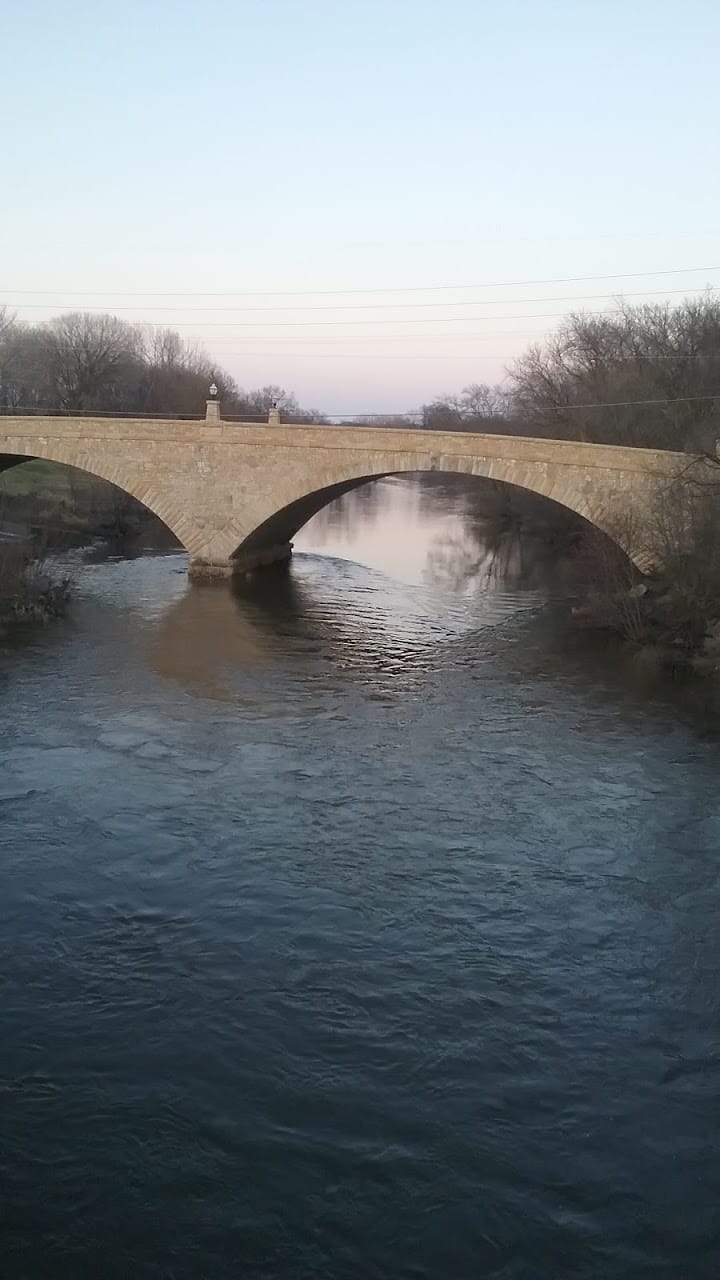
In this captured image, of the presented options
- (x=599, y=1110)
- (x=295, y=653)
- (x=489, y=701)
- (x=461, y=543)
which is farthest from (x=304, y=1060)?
(x=461, y=543)

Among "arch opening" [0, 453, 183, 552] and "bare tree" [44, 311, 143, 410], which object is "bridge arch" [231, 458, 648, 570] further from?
"bare tree" [44, 311, 143, 410]

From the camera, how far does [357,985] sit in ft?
26.7

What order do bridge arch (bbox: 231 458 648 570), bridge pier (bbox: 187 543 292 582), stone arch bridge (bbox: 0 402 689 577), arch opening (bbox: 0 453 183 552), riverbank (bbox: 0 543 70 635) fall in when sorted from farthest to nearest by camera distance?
→ arch opening (bbox: 0 453 183 552)
bridge pier (bbox: 187 543 292 582)
stone arch bridge (bbox: 0 402 689 577)
bridge arch (bbox: 231 458 648 570)
riverbank (bbox: 0 543 70 635)

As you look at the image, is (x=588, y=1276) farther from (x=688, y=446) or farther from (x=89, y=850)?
(x=688, y=446)

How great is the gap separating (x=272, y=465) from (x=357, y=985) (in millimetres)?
18029

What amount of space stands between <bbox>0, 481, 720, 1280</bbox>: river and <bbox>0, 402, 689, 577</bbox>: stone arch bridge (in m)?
6.79

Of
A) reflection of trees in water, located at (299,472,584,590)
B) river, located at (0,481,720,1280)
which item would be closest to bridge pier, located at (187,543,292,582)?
reflection of trees in water, located at (299,472,584,590)

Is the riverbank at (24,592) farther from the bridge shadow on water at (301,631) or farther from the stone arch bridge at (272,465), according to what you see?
the stone arch bridge at (272,465)

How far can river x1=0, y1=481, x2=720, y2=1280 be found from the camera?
5.89 metres

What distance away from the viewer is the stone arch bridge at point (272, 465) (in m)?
21.8

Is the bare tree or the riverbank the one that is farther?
the bare tree

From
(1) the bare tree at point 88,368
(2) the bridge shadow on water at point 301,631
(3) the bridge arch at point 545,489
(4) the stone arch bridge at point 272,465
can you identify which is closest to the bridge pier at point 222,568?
(4) the stone arch bridge at point 272,465

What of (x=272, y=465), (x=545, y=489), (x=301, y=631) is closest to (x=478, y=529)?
(x=272, y=465)

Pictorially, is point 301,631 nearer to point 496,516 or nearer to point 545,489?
point 545,489
